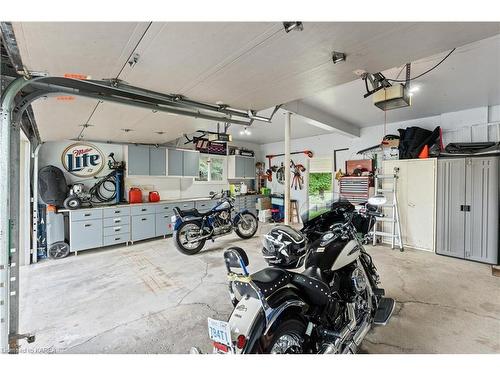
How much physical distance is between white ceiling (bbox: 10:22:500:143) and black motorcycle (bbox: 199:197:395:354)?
1087 millimetres

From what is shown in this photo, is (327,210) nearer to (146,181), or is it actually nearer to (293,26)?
(293,26)

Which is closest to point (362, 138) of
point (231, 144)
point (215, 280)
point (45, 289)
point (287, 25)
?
point (231, 144)

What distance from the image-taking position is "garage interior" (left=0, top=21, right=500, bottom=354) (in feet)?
4.48

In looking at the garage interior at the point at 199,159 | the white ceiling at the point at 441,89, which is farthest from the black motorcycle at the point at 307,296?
the white ceiling at the point at 441,89

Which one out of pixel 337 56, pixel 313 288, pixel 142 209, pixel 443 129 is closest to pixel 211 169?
pixel 142 209

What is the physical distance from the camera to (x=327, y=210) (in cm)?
201

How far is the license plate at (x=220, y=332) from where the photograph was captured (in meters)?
1.07

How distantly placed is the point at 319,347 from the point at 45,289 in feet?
10.9

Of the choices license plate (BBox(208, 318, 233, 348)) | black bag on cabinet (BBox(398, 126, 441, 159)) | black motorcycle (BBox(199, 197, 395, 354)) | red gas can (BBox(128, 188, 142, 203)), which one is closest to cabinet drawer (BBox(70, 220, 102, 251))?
red gas can (BBox(128, 188, 142, 203))

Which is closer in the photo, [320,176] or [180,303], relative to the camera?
[180,303]

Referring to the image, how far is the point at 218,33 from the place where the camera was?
1210mm

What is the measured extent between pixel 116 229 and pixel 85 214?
2.01 ft

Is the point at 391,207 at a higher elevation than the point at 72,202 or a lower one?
lower
